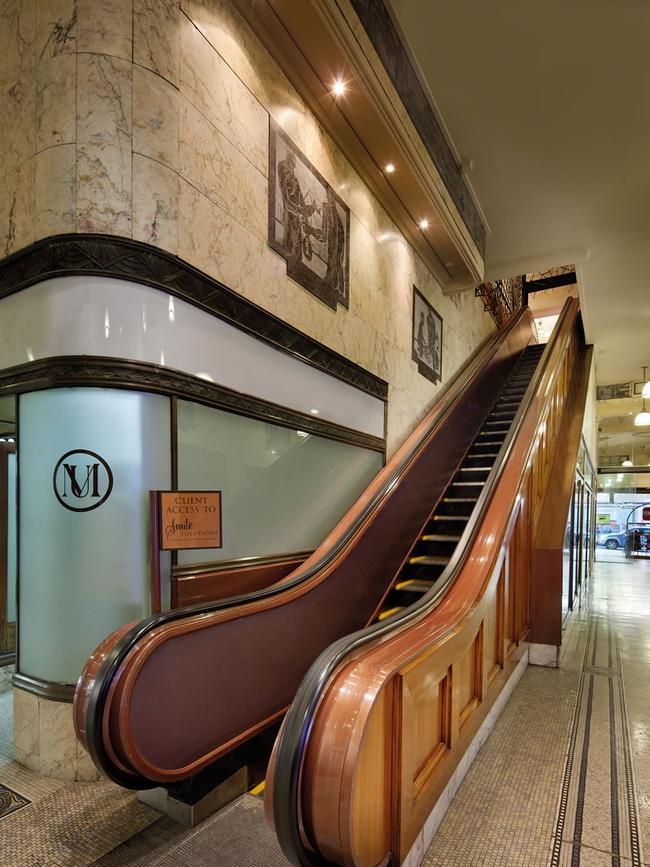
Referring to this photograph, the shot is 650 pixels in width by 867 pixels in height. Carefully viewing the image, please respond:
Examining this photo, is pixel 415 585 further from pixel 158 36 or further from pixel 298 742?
pixel 158 36

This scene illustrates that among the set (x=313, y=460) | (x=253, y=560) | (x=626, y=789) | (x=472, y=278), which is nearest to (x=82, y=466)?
(x=253, y=560)

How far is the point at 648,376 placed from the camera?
41.6 ft

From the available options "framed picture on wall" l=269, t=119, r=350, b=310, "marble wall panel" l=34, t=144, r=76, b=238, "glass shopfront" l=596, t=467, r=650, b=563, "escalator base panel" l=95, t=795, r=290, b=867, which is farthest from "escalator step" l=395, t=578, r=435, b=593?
"glass shopfront" l=596, t=467, r=650, b=563

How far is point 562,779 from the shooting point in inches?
82.4

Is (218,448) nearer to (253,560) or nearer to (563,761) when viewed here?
(253,560)

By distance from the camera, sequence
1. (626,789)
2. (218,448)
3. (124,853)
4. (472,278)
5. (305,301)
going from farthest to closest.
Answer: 1. (472,278)
2. (305,301)
3. (218,448)
4. (626,789)
5. (124,853)

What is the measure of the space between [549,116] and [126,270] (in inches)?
173

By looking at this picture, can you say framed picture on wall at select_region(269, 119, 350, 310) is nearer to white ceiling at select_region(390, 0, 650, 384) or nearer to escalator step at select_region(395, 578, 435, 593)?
white ceiling at select_region(390, 0, 650, 384)

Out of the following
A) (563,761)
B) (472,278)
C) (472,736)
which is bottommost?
(563,761)

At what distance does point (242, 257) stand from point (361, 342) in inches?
68.1

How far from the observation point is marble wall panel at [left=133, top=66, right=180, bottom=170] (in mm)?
2424

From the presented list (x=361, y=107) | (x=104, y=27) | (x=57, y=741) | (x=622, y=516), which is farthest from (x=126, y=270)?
(x=622, y=516)

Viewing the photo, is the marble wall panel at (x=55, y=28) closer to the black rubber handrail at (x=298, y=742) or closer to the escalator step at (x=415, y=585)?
the black rubber handrail at (x=298, y=742)

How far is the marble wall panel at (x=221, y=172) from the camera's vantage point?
106 inches
